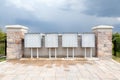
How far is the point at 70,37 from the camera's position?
1021 cm

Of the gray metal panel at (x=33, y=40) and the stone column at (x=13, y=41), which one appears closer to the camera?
the gray metal panel at (x=33, y=40)

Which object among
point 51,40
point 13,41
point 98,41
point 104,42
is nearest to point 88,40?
point 98,41

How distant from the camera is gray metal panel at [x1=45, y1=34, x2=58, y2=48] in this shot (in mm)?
10219

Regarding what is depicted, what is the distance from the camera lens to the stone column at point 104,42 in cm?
1035

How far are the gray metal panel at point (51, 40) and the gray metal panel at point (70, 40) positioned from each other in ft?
1.24

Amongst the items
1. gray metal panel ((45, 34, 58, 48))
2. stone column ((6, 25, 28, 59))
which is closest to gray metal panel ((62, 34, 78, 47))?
gray metal panel ((45, 34, 58, 48))

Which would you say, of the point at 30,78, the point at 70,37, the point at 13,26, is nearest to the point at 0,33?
the point at 13,26

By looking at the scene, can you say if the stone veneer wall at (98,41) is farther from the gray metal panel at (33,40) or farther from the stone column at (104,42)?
the gray metal panel at (33,40)

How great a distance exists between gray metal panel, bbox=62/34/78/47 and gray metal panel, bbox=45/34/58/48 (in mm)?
378

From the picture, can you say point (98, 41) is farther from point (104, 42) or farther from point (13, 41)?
point (13, 41)

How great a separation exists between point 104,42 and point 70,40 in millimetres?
1646

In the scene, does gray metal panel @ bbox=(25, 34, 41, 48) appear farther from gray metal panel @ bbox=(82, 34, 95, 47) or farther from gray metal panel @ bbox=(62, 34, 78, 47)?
gray metal panel @ bbox=(82, 34, 95, 47)

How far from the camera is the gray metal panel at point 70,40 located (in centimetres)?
1020

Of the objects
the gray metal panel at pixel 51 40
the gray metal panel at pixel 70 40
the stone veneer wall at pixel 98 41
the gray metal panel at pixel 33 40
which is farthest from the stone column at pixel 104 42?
the gray metal panel at pixel 33 40
